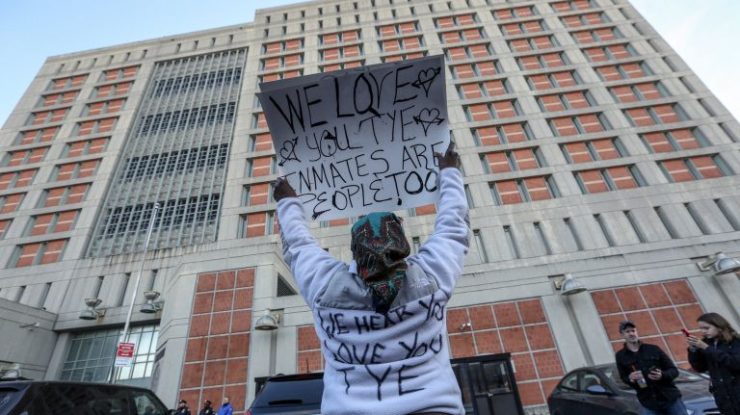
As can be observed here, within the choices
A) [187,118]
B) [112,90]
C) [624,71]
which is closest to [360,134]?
[187,118]

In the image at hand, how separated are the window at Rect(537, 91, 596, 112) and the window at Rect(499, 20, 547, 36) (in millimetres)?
9950

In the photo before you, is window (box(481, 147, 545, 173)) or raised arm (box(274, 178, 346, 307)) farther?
window (box(481, 147, 545, 173))

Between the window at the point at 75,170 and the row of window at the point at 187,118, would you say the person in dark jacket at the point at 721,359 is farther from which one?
the window at the point at 75,170

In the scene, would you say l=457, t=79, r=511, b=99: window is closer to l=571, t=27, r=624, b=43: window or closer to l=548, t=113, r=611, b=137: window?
l=548, t=113, r=611, b=137: window

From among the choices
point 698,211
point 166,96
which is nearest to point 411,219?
point 698,211

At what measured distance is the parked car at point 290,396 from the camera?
4824 millimetres

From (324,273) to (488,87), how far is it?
35.9 metres

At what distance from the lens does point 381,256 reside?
1.49 meters

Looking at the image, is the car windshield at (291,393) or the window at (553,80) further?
the window at (553,80)

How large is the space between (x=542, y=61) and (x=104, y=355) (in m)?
44.3

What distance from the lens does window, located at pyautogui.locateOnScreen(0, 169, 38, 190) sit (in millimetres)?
31531

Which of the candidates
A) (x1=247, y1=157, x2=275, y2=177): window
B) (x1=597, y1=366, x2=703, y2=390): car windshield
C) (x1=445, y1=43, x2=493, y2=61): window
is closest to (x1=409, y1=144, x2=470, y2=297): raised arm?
(x1=597, y1=366, x2=703, y2=390): car windshield


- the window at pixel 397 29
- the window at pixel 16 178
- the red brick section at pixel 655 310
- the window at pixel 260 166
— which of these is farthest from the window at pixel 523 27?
the window at pixel 16 178

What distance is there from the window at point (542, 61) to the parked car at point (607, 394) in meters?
33.9
